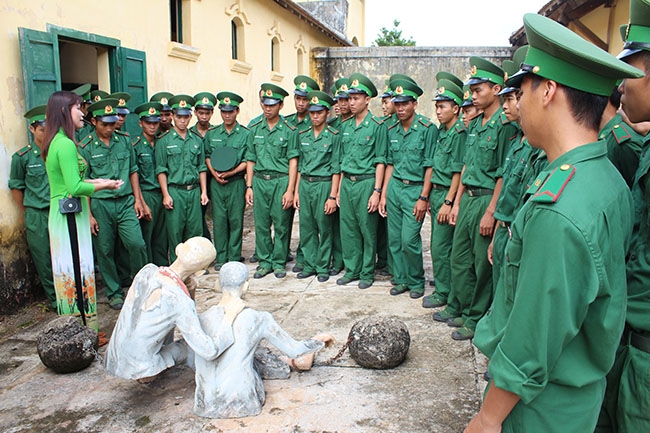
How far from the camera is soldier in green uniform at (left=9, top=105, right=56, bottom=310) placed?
511cm

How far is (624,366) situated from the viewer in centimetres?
Result: 172

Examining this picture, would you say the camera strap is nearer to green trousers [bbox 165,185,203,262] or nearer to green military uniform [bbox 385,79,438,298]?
green trousers [bbox 165,185,203,262]

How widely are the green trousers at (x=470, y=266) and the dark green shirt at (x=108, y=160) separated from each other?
3466 mm

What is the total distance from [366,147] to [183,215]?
2.39m

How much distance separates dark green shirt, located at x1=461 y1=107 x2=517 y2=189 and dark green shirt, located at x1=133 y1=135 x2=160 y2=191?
367 cm

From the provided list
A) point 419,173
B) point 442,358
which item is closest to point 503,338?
point 442,358

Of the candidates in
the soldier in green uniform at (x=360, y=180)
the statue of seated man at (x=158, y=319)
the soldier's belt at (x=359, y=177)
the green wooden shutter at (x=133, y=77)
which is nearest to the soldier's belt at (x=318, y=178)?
the soldier in green uniform at (x=360, y=180)

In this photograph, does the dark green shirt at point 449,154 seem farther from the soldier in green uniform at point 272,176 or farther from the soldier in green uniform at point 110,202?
the soldier in green uniform at point 110,202

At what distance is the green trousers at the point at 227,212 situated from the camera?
21.6 feet

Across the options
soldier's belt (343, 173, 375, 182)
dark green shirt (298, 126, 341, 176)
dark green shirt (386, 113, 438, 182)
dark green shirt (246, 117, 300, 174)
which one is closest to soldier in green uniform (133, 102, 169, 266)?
dark green shirt (246, 117, 300, 174)

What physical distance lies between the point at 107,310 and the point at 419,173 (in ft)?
11.4

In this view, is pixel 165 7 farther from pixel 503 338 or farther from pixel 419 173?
pixel 503 338

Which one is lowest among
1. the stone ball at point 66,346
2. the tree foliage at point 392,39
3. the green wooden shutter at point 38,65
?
the stone ball at point 66,346

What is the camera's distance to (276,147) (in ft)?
20.5
